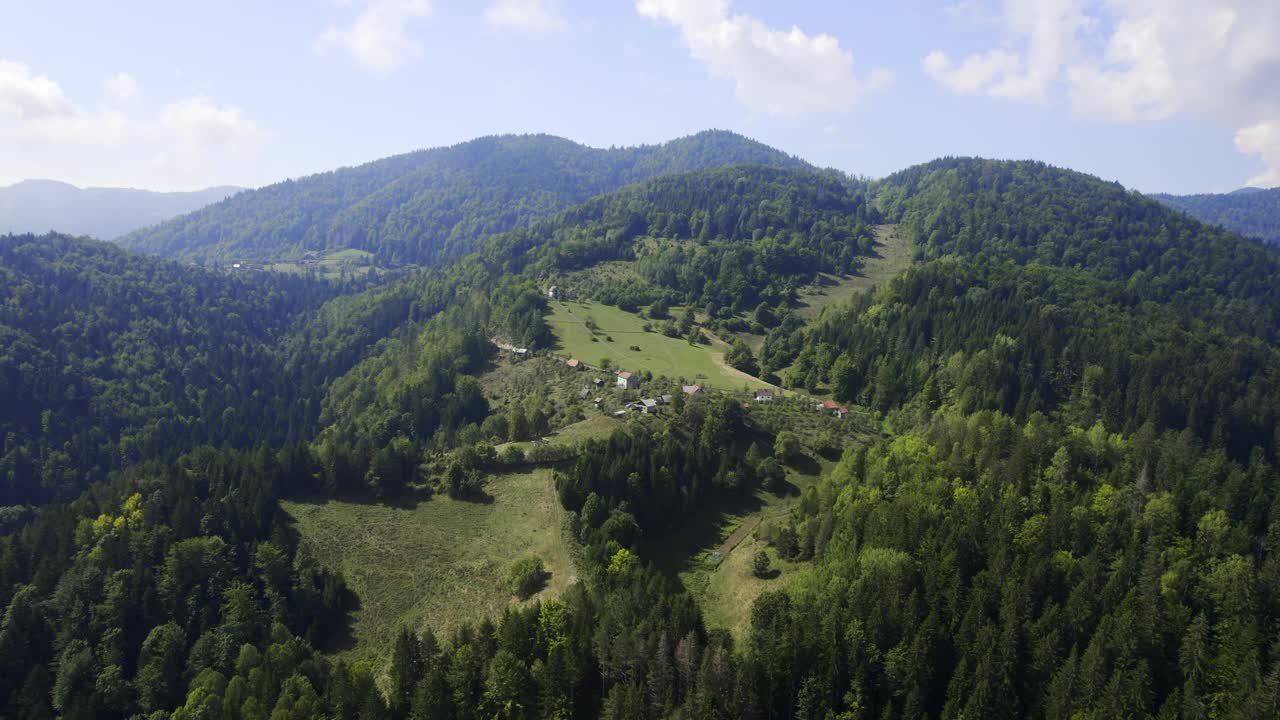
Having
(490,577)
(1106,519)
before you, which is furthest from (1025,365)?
(490,577)

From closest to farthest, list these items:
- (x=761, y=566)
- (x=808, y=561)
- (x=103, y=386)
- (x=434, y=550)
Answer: (x=761, y=566) → (x=808, y=561) → (x=434, y=550) → (x=103, y=386)

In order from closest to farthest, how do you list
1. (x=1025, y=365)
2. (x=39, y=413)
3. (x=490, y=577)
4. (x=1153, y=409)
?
1. (x=490, y=577)
2. (x=1153, y=409)
3. (x=1025, y=365)
4. (x=39, y=413)

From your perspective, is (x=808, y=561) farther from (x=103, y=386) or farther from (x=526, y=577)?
(x=103, y=386)

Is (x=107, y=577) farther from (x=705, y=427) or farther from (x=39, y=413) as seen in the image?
(x=39, y=413)

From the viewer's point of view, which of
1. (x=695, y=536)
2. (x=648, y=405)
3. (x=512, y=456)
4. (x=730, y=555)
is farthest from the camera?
(x=648, y=405)

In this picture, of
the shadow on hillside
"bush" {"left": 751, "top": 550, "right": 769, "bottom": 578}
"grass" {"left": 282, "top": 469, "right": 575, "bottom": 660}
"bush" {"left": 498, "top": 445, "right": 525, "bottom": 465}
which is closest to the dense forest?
"bush" {"left": 498, "top": 445, "right": 525, "bottom": 465}

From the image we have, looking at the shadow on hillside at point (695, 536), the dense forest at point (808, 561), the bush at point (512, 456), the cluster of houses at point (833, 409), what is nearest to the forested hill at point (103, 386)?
the dense forest at point (808, 561)

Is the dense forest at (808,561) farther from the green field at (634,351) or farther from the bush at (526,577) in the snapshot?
the green field at (634,351)

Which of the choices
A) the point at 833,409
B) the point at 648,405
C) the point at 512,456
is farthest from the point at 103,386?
the point at 833,409
